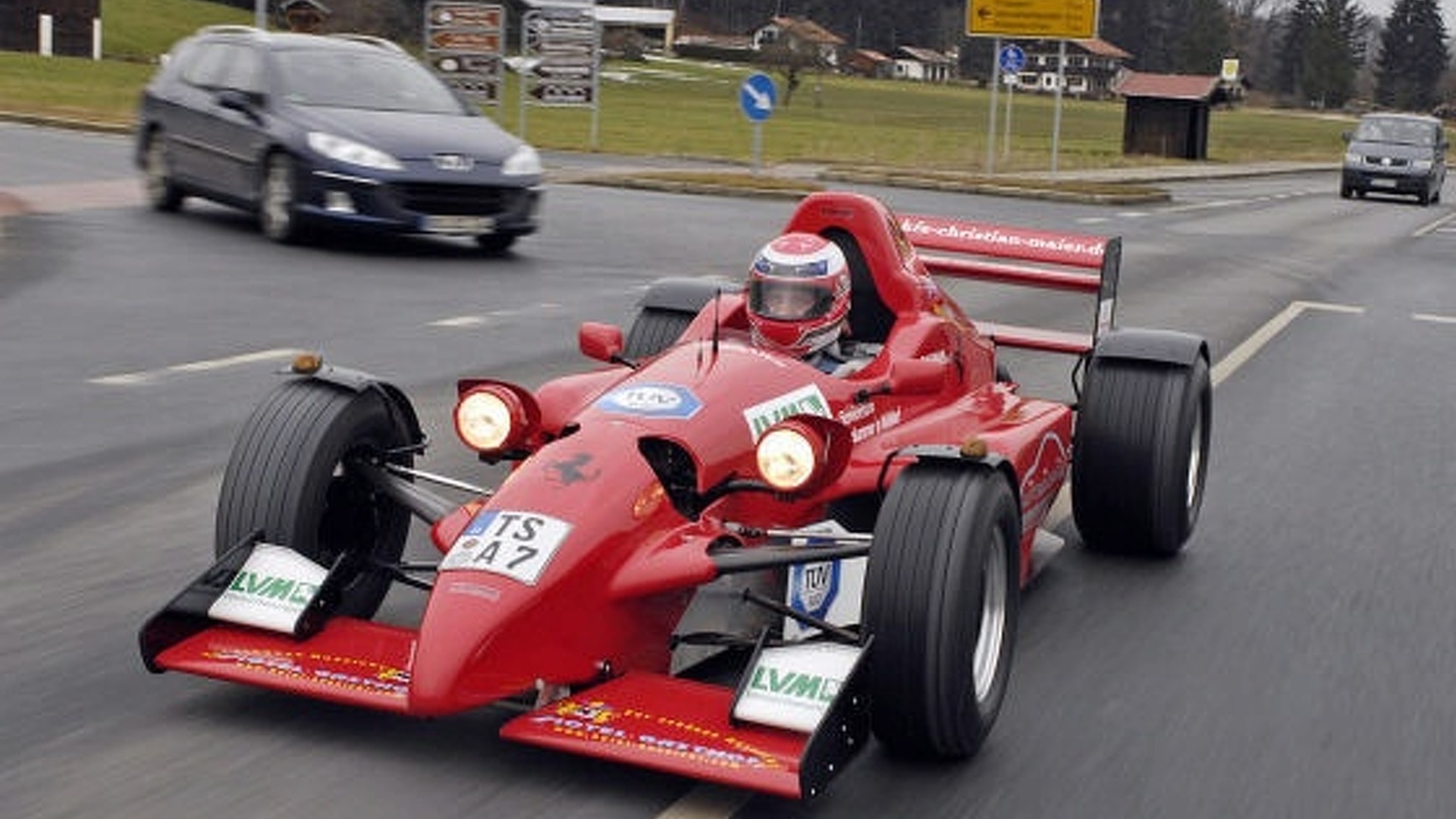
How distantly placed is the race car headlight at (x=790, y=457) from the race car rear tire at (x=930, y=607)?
219 millimetres

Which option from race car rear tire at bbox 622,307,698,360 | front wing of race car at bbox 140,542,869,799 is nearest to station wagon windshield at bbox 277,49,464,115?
race car rear tire at bbox 622,307,698,360

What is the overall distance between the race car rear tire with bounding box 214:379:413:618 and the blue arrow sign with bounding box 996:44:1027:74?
1288 inches

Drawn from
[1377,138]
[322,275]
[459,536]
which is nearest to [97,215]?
[322,275]

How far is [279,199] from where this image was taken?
701 inches

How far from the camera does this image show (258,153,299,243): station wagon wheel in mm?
17609

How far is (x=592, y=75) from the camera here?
3372cm

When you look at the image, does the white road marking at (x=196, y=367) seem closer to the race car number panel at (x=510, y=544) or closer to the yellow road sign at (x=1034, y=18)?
the race car number panel at (x=510, y=544)

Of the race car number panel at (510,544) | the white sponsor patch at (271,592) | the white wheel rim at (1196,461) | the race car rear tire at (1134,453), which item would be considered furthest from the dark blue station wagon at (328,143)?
the race car number panel at (510,544)

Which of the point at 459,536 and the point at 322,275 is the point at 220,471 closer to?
the point at 459,536

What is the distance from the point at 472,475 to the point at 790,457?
3.74 meters

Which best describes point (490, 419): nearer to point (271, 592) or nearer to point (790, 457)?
point (271, 592)

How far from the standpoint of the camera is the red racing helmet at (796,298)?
6.63 meters

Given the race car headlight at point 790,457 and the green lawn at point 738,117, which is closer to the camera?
the race car headlight at point 790,457

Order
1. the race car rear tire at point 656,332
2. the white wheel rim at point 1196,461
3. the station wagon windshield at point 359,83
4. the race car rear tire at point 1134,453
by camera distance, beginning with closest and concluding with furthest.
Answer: the race car rear tire at point 1134,453 → the white wheel rim at point 1196,461 → the race car rear tire at point 656,332 → the station wagon windshield at point 359,83
